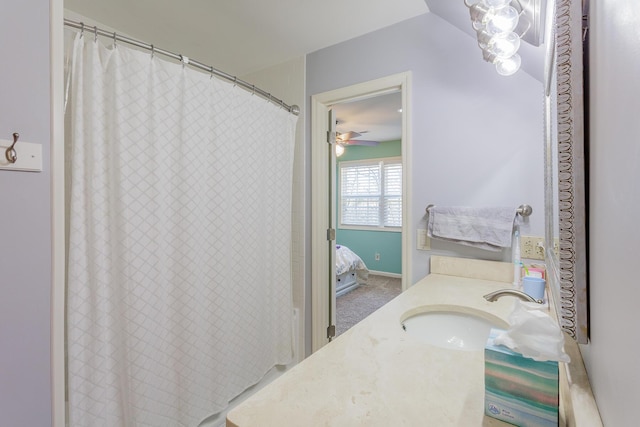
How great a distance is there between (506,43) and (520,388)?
48.1 inches

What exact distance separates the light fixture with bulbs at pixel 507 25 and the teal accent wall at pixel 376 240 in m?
3.58

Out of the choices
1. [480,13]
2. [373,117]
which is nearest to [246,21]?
[480,13]

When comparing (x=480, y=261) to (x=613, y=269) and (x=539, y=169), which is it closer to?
(x=539, y=169)

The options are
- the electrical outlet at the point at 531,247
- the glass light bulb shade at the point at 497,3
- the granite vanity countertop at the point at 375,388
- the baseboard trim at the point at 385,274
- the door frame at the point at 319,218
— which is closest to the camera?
the granite vanity countertop at the point at 375,388

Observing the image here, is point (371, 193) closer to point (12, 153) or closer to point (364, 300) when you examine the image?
point (364, 300)

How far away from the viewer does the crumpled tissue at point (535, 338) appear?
0.48 metres

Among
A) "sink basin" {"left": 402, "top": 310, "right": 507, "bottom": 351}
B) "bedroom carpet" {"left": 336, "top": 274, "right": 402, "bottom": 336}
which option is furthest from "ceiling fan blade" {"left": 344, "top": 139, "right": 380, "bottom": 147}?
"sink basin" {"left": 402, "top": 310, "right": 507, "bottom": 351}

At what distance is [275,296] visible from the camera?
2016 millimetres

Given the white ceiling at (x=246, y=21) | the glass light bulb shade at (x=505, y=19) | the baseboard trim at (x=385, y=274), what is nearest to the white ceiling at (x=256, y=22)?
the white ceiling at (x=246, y=21)

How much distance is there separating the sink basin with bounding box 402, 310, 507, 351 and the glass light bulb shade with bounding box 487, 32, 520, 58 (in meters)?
1.06

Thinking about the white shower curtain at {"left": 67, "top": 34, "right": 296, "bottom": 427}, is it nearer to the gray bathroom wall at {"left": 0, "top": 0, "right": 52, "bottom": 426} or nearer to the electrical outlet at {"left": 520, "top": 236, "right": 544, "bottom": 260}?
the gray bathroom wall at {"left": 0, "top": 0, "right": 52, "bottom": 426}

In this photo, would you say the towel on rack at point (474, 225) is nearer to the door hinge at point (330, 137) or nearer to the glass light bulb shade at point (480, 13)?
the glass light bulb shade at point (480, 13)

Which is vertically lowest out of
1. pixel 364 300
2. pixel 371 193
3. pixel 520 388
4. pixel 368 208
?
pixel 364 300

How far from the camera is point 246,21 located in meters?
1.80
